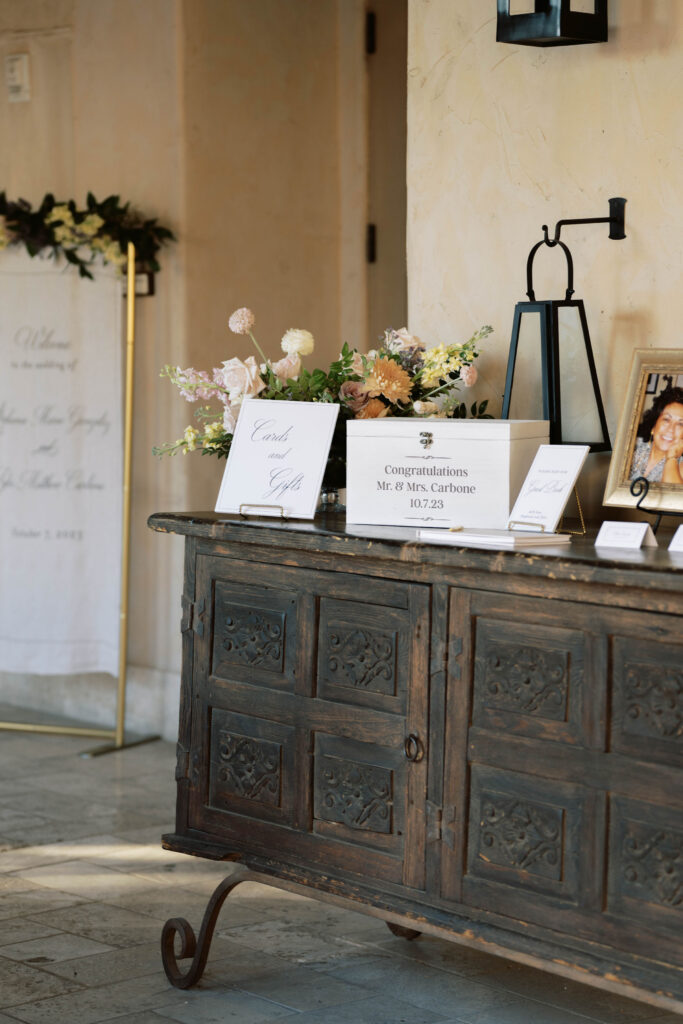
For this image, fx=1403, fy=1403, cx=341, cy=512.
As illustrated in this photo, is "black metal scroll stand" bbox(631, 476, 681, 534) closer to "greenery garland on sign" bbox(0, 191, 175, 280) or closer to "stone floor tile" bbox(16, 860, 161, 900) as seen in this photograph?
"stone floor tile" bbox(16, 860, 161, 900)

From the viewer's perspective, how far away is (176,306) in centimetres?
512

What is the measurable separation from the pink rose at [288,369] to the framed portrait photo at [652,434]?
2.43ft

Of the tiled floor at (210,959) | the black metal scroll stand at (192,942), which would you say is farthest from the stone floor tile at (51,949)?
the black metal scroll stand at (192,942)

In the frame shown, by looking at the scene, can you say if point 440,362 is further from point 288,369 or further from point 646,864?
point 646,864

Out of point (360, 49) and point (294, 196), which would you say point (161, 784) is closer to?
point (294, 196)

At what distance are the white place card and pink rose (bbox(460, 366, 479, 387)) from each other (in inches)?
16.0

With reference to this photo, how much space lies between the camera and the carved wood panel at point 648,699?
216 centimetres

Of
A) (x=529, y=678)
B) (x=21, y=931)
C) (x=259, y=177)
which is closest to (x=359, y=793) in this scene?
(x=529, y=678)

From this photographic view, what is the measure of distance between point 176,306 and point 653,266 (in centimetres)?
257

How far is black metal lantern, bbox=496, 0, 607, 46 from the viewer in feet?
9.34

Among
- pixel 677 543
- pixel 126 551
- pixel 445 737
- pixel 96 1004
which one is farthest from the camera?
pixel 126 551

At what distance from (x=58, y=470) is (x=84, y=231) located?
892 millimetres

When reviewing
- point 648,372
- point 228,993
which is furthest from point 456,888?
point 648,372

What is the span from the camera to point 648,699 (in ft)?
7.20
